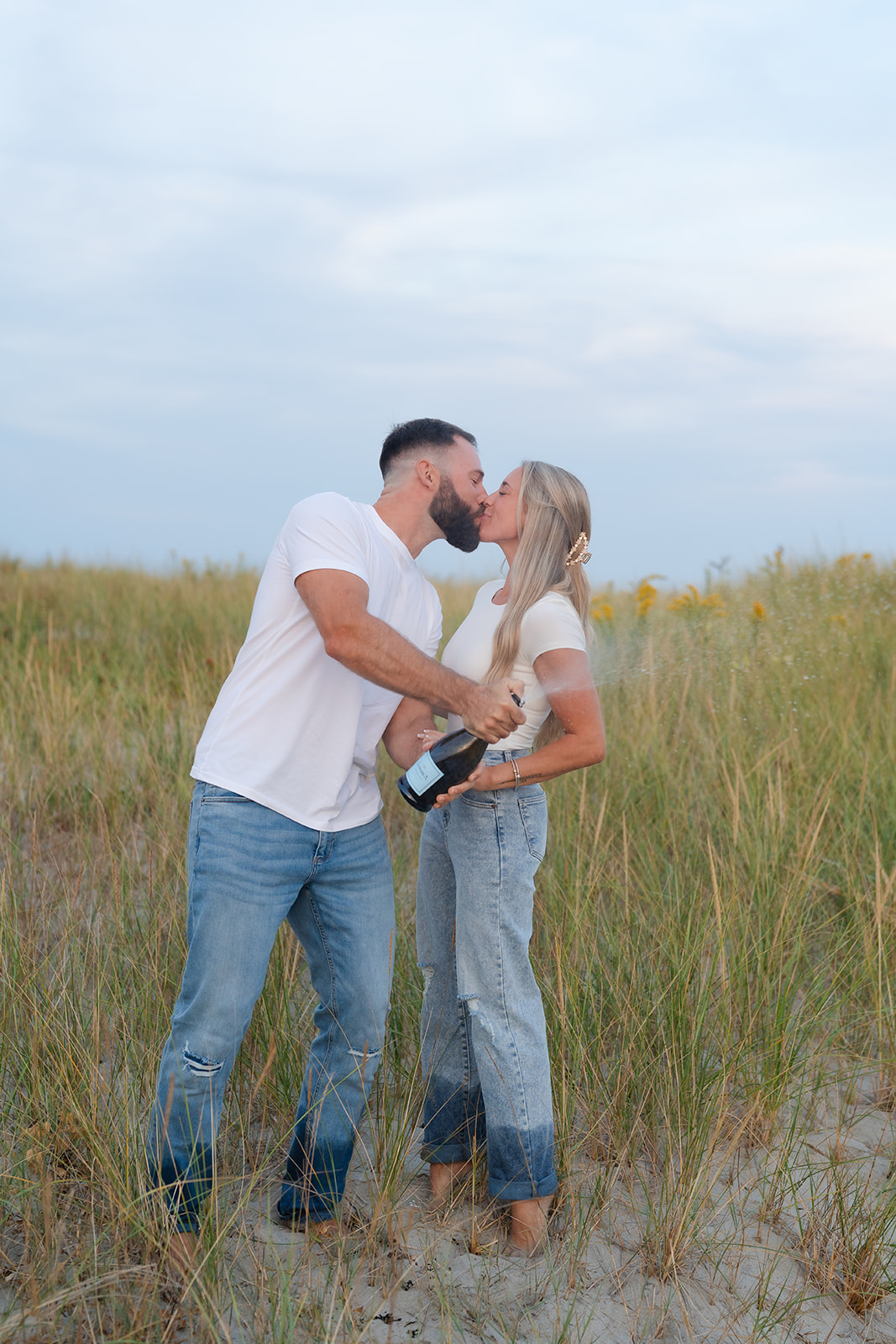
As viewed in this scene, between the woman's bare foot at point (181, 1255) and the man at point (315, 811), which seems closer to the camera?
the woman's bare foot at point (181, 1255)

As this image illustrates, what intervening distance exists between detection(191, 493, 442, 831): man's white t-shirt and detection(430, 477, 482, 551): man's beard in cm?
21

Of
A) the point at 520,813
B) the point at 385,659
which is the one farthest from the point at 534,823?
the point at 385,659

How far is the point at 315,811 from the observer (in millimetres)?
2439

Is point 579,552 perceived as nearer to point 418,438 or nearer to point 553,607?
point 553,607

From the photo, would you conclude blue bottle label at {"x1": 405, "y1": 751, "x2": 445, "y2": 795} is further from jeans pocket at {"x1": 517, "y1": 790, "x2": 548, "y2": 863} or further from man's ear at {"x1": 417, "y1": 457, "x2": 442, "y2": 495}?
man's ear at {"x1": 417, "y1": 457, "x2": 442, "y2": 495}

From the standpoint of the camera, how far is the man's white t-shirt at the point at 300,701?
241cm

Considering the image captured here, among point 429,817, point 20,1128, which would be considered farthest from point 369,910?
point 20,1128

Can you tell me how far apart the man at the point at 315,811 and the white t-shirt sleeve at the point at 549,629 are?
183 mm

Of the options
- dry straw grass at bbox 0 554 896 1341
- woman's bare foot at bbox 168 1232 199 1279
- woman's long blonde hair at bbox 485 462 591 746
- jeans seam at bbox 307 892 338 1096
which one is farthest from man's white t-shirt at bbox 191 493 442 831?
woman's bare foot at bbox 168 1232 199 1279

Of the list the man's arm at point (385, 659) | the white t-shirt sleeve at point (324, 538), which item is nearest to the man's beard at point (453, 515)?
the white t-shirt sleeve at point (324, 538)

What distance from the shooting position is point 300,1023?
10.6ft

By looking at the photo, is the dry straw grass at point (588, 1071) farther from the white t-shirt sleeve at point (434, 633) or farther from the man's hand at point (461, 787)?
the white t-shirt sleeve at point (434, 633)

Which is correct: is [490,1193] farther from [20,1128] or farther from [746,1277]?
[20,1128]

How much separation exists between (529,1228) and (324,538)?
189cm
